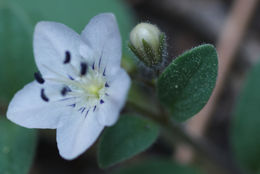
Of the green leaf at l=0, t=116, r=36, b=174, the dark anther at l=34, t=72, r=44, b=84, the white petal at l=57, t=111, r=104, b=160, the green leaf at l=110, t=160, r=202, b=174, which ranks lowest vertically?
the green leaf at l=110, t=160, r=202, b=174

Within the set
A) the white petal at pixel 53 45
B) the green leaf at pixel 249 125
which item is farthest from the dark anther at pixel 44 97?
the green leaf at pixel 249 125

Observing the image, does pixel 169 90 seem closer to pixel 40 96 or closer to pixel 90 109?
pixel 90 109

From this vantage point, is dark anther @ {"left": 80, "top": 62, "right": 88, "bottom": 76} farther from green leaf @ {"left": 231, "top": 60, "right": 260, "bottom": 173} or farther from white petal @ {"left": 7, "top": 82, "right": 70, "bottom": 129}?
green leaf @ {"left": 231, "top": 60, "right": 260, "bottom": 173}

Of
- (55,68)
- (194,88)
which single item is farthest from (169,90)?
(55,68)

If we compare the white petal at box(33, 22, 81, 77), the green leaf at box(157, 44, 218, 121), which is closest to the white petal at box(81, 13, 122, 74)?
the white petal at box(33, 22, 81, 77)

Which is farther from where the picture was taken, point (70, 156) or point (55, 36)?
point (55, 36)
